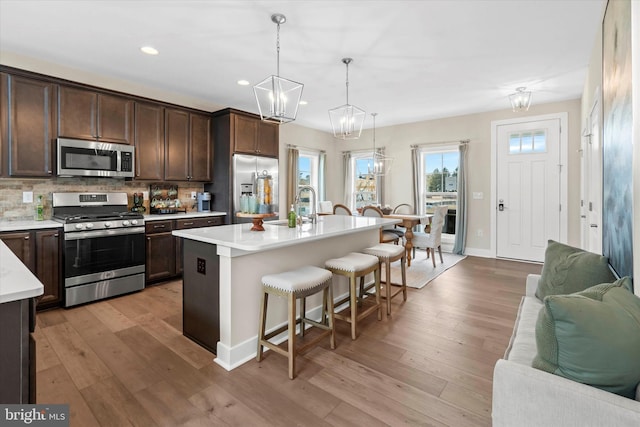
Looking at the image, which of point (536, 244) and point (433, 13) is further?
point (536, 244)

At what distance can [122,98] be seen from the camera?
3.92 metres

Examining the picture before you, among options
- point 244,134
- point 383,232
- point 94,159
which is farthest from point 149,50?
point 383,232

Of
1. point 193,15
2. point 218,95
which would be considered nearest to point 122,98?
point 218,95

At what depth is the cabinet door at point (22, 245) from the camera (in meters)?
2.96

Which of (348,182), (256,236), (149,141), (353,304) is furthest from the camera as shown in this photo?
(348,182)

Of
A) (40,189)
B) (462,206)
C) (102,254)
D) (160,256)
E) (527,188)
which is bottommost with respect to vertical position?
(160,256)

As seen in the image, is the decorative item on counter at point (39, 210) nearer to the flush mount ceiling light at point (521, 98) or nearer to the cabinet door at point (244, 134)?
the cabinet door at point (244, 134)

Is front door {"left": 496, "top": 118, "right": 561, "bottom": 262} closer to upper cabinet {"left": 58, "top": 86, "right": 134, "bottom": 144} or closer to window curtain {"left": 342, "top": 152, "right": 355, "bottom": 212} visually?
window curtain {"left": 342, "top": 152, "right": 355, "bottom": 212}

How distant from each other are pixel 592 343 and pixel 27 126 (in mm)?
4723

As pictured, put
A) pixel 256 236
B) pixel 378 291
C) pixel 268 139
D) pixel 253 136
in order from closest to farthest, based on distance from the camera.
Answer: pixel 256 236 < pixel 378 291 < pixel 253 136 < pixel 268 139

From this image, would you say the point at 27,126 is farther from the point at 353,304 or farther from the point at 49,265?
the point at 353,304

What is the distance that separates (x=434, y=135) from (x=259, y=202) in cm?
509

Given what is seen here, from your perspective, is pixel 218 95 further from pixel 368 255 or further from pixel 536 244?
pixel 536 244

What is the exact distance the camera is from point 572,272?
1867mm
